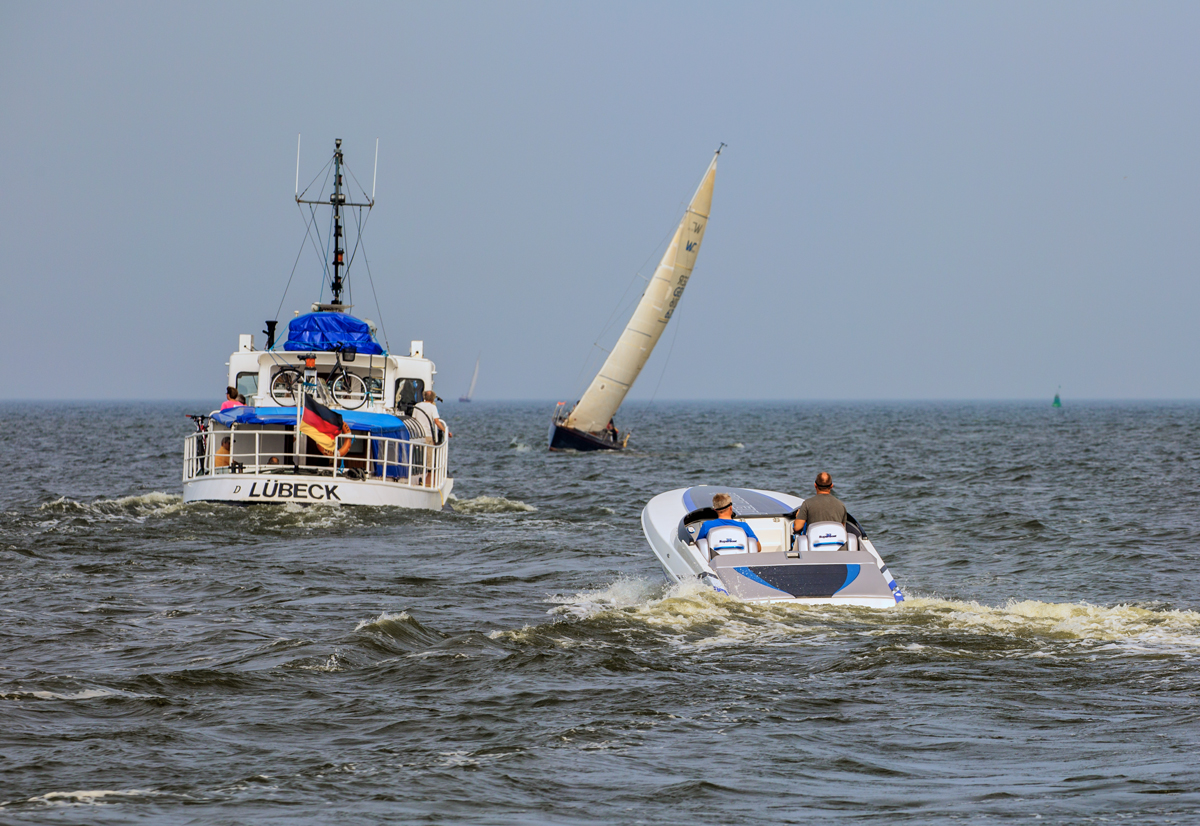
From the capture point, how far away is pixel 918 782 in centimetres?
751

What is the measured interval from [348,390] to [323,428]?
13.1 feet

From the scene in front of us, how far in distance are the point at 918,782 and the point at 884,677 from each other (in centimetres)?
273

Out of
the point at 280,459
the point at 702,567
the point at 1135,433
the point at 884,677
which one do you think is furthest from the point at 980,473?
the point at 1135,433

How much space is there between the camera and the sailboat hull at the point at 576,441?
55.5 m

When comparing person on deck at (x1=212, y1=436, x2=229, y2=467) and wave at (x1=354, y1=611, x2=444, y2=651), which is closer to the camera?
wave at (x1=354, y1=611, x2=444, y2=651)

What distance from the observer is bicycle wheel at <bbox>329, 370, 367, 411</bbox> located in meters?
25.7

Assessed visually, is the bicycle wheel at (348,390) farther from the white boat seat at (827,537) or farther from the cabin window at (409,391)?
the white boat seat at (827,537)

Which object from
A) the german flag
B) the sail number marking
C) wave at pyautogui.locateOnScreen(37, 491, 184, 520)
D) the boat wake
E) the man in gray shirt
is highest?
the sail number marking

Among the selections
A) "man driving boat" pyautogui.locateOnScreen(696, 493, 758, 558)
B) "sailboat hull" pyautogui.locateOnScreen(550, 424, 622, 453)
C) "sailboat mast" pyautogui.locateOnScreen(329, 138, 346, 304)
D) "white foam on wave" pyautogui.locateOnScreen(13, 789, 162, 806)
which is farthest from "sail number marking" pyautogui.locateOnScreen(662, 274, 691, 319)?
"white foam on wave" pyautogui.locateOnScreen(13, 789, 162, 806)

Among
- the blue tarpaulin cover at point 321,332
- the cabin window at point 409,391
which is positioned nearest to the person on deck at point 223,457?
the blue tarpaulin cover at point 321,332

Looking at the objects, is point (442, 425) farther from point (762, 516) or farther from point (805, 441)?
point (805, 441)

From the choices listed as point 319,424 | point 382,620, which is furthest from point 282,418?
point 382,620

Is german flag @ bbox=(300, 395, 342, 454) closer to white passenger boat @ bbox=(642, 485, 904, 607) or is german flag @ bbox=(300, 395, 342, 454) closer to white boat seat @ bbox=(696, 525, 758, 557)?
white passenger boat @ bbox=(642, 485, 904, 607)

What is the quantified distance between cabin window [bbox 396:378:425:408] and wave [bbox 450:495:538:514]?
254 centimetres
